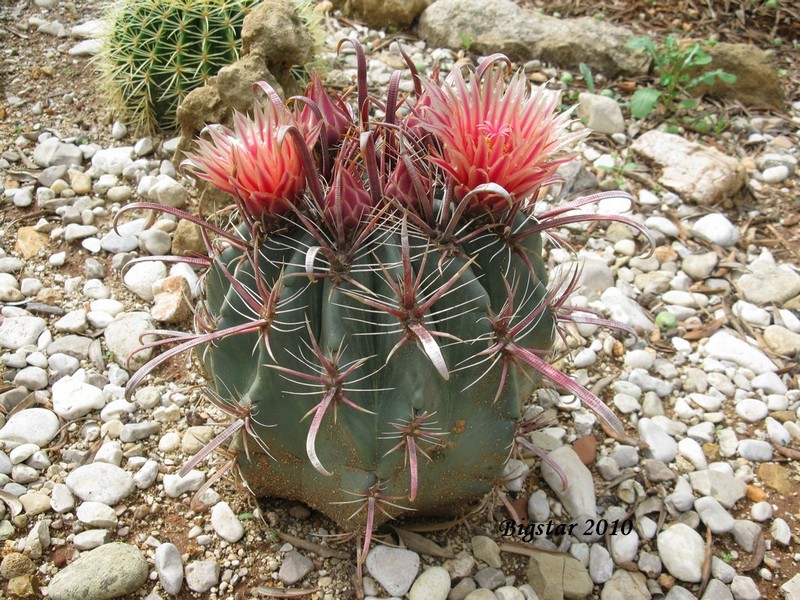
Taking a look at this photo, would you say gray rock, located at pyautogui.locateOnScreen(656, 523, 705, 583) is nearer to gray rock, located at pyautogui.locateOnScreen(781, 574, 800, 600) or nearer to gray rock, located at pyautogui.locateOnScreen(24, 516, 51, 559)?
gray rock, located at pyautogui.locateOnScreen(781, 574, 800, 600)

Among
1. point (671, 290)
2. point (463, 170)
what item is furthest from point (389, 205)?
point (671, 290)

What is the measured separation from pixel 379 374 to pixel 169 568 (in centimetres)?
78

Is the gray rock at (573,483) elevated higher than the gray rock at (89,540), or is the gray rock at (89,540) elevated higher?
the gray rock at (89,540)

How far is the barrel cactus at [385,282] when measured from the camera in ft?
4.81

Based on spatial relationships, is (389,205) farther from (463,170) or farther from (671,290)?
(671,290)

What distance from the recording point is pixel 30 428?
2.20 meters

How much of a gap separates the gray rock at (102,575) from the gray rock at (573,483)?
1.08 metres

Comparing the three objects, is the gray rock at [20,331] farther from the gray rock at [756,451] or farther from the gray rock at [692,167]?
the gray rock at [692,167]

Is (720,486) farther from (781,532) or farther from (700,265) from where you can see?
(700,265)

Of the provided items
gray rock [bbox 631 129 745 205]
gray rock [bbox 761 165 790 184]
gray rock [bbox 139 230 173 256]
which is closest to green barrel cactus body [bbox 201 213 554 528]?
gray rock [bbox 139 230 173 256]

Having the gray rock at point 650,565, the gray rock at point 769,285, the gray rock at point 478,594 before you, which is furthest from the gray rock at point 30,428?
the gray rock at point 769,285

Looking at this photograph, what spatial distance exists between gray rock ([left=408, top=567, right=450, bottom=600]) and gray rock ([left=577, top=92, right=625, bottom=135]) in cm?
239

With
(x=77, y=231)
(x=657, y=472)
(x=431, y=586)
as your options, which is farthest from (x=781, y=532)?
(x=77, y=231)

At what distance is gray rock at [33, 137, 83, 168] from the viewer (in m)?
3.16
